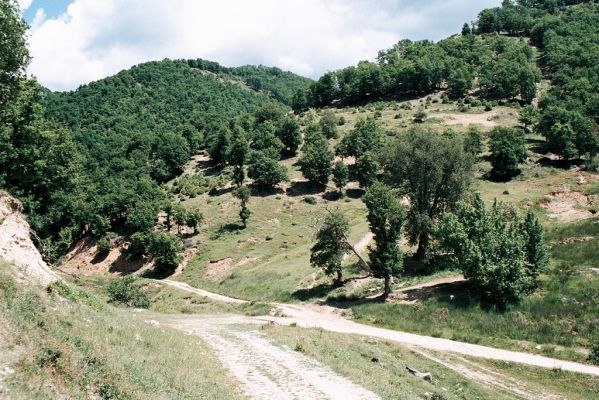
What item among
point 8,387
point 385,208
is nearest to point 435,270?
point 385,208

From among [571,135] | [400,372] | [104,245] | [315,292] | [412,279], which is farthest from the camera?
[571,135]

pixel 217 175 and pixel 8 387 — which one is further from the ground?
pixel 217 175

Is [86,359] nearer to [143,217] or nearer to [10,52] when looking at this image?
[10,52]

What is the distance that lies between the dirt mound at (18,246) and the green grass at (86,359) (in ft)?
7.57

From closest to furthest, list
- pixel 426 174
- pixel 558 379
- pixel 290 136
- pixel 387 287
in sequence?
pixel 558 379, pixel 387 287, pixel 426 174, pixel 290 136

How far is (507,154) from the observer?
90562mm

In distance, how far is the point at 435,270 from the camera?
5156cm

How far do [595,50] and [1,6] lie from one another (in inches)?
6845

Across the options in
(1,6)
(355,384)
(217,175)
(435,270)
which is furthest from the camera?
(217,175)

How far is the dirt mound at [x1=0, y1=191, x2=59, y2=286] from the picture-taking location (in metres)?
18.7

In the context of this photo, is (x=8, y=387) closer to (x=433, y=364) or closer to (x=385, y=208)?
(x=433, y=364)

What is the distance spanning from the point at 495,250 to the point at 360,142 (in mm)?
70446

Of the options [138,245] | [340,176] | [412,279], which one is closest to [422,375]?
[412,279]

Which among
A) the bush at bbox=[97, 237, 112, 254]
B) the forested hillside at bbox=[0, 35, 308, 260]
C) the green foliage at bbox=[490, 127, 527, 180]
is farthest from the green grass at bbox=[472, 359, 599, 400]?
the bush at bbox=[97, 237, 112, 254]
